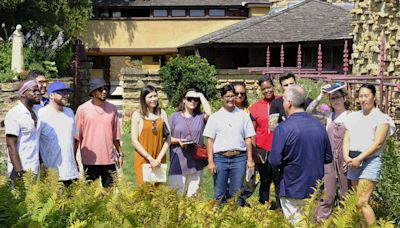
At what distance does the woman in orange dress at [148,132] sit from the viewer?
816 cm

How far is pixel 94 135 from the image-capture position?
8.08 metres

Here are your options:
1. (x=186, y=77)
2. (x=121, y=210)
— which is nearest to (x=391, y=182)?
(x=121, y=210)

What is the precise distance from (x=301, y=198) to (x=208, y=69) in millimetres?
15673

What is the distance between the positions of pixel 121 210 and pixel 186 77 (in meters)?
16.6

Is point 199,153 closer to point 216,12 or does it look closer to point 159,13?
point 159,13

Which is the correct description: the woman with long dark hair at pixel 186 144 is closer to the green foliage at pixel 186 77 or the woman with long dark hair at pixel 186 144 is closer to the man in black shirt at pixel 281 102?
the man in black shirt at pixel 281 102

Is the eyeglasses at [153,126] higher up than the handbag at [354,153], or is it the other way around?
the eyeglasses at [153,126]

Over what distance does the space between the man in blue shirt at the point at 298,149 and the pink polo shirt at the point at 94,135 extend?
7.59 ft

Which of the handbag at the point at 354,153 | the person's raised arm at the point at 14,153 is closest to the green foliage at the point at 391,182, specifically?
the handbag at the point at 354,153

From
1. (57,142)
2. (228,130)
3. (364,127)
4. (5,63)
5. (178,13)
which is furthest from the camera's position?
(178,13)

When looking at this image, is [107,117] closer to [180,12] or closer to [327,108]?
[327,108]

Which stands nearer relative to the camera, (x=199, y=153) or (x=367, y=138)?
(x=367, y=138)

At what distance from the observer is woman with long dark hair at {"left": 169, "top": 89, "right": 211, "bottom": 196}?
8.45 m

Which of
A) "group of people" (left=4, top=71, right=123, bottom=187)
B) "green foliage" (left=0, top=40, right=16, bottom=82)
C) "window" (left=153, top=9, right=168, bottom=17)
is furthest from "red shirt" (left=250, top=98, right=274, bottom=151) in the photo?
"window" (left=153, top=9, right=168, bottom=17)
